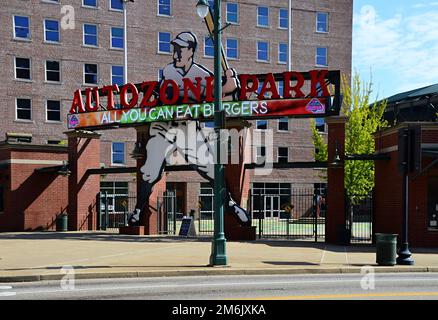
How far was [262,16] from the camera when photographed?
174ft

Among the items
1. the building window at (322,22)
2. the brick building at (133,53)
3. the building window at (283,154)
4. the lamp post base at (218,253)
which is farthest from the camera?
the building window at (322,22)

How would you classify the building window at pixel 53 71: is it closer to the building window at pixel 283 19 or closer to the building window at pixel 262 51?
the building window at pixel 262 51

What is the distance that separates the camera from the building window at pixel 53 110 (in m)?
46.5

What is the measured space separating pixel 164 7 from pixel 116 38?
5.41m

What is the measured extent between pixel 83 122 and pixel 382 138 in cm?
1521

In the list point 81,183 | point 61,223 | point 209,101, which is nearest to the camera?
point 209,101

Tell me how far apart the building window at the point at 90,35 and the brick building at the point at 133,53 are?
9 cm

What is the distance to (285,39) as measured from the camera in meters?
53.9

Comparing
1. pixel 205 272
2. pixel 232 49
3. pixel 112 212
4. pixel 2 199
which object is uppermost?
pixel 232 49

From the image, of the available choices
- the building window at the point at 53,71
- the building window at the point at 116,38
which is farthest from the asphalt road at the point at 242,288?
the building window at the point at 116,38

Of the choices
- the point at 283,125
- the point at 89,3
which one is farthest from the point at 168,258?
the point at 283,125

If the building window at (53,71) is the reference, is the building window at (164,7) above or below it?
above

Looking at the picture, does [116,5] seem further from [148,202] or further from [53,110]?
[148,202]
